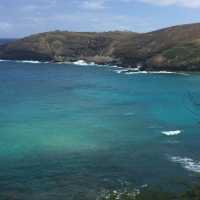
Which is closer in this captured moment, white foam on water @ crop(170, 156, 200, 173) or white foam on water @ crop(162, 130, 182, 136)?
white foam on water @ crop(170, 156, 200, 173)

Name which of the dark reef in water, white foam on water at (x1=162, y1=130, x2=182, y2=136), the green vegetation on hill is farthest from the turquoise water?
the dark reef in water

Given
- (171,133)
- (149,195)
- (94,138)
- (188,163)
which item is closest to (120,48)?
(171,133)

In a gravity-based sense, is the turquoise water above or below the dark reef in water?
below

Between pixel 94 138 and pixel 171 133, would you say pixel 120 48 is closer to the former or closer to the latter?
pixel 171 133

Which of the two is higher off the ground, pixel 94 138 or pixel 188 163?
pixel 94 138

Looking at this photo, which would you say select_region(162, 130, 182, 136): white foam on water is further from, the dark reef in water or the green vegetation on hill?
the dark reef in water

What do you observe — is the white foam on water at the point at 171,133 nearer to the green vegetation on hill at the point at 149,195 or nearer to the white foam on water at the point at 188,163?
the white foam on water at the point at 188,163

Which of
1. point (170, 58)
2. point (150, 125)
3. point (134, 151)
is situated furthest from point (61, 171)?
point (170, 58)

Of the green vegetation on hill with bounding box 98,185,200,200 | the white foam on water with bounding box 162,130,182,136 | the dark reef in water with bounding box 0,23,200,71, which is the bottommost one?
the green vegetation on hill with bounding box 98,185,200,200
